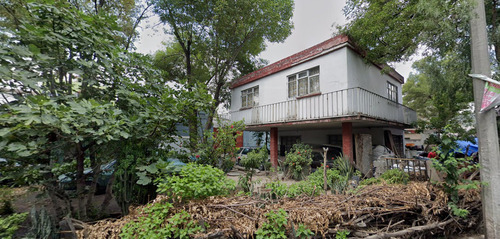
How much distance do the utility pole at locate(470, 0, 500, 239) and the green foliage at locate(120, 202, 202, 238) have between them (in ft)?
15.8

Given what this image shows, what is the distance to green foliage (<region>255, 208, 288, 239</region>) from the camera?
2.58 meters

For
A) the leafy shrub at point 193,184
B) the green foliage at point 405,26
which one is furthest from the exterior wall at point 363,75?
the leafy shrub at point 193,184

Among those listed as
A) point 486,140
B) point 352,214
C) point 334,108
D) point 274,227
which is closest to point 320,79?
point 334,108

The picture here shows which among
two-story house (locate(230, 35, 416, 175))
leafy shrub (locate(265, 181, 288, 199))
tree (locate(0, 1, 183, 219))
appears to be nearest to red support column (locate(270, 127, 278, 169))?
two-story house (locate(230, 35, 416, 175))

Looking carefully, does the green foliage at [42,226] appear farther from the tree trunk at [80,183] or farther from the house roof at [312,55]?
the house roof at [312,55]

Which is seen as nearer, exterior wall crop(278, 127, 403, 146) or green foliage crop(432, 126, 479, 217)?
green foliage crop(432, 126, 479, 217)

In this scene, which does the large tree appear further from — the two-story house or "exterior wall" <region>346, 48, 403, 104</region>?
the two-story house

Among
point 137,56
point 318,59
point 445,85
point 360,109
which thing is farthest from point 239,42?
point 445,85

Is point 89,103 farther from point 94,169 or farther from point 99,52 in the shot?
point 94,169

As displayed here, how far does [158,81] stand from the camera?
438 centimetres

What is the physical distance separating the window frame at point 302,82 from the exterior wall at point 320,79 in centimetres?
16

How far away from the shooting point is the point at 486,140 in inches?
135

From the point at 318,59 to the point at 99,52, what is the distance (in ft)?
24.9

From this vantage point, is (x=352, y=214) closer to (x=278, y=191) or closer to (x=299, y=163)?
(x=278, y=191)
